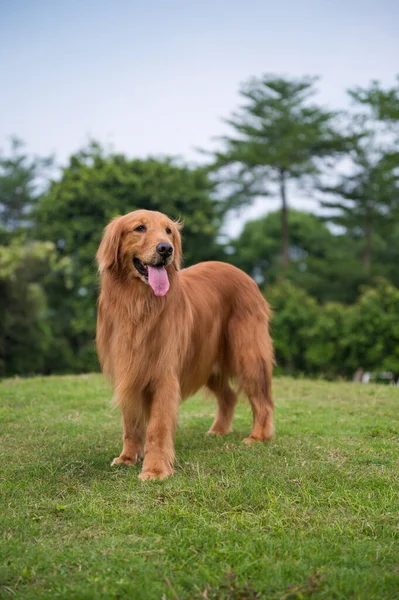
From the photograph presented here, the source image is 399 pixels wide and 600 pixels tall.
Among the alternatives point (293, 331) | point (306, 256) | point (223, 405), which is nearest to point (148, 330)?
point (223, 405)

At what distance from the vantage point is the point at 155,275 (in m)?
5.06

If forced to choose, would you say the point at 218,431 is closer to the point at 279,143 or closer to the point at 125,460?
the point at 125,460

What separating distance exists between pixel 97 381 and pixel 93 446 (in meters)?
4.38

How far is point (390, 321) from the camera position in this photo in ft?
51.4

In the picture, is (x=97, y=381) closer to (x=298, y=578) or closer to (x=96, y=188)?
(x=298, y=578)

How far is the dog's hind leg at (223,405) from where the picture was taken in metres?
6.56

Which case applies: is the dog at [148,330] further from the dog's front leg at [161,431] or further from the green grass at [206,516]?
the green grass at [206,516]

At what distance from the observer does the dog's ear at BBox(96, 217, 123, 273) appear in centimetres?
518

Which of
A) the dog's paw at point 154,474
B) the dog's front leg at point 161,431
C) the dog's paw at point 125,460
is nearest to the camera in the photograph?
the dog's paw at point 154,474

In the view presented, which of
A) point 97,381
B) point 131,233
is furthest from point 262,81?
point 131,233

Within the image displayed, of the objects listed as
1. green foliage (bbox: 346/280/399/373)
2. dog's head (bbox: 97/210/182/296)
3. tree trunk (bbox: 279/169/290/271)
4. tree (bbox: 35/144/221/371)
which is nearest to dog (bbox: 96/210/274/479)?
dog's head (bbox: 97/210/182/296)

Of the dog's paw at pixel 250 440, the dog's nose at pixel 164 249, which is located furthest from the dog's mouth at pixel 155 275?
the dog's paw at pixel 250 440

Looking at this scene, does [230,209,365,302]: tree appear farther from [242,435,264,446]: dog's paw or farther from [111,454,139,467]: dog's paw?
[111,454,139,467]: dog's paw

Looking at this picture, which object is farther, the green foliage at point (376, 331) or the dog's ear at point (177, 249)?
the green foliage at point (376, 331)
